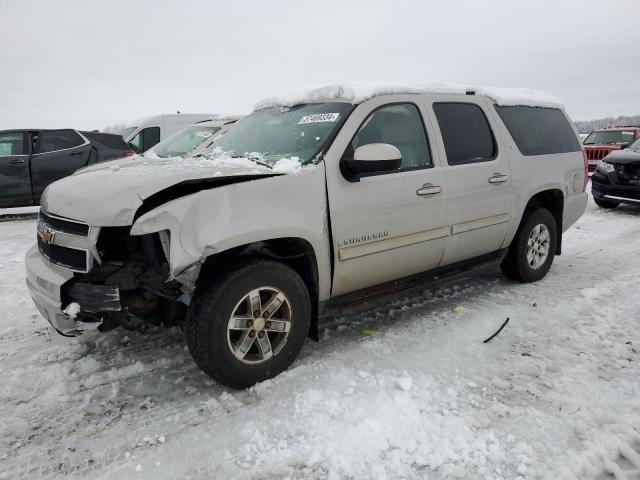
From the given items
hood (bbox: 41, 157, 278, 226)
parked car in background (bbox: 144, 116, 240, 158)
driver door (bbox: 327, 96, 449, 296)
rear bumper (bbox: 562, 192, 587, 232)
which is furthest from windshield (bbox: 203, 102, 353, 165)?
parked car in background (bbox: 144, 116, 240, 158)

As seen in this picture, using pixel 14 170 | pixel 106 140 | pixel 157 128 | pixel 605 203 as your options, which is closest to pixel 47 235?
pixel 14 170

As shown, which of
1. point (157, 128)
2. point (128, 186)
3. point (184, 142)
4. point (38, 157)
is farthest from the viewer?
point (157, 128)


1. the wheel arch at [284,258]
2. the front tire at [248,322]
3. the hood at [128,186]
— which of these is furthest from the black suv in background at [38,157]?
the front tire at [248,322]

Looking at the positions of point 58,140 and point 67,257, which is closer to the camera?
point 67,257

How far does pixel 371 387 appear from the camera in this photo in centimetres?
281

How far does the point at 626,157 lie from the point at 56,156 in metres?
11.3

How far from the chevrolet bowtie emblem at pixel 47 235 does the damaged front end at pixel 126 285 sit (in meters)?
0.31

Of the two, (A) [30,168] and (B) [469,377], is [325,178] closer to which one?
(B) [469,377]

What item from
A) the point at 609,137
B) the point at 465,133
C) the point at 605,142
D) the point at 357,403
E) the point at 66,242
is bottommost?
the point at 357,403

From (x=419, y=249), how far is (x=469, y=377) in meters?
1.04

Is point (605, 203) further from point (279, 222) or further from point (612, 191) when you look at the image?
point (279, 222)

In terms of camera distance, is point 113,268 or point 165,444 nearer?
point 165,444

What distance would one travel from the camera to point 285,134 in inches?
137

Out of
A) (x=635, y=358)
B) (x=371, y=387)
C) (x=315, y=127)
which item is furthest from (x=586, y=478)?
(x=315, y=127)
